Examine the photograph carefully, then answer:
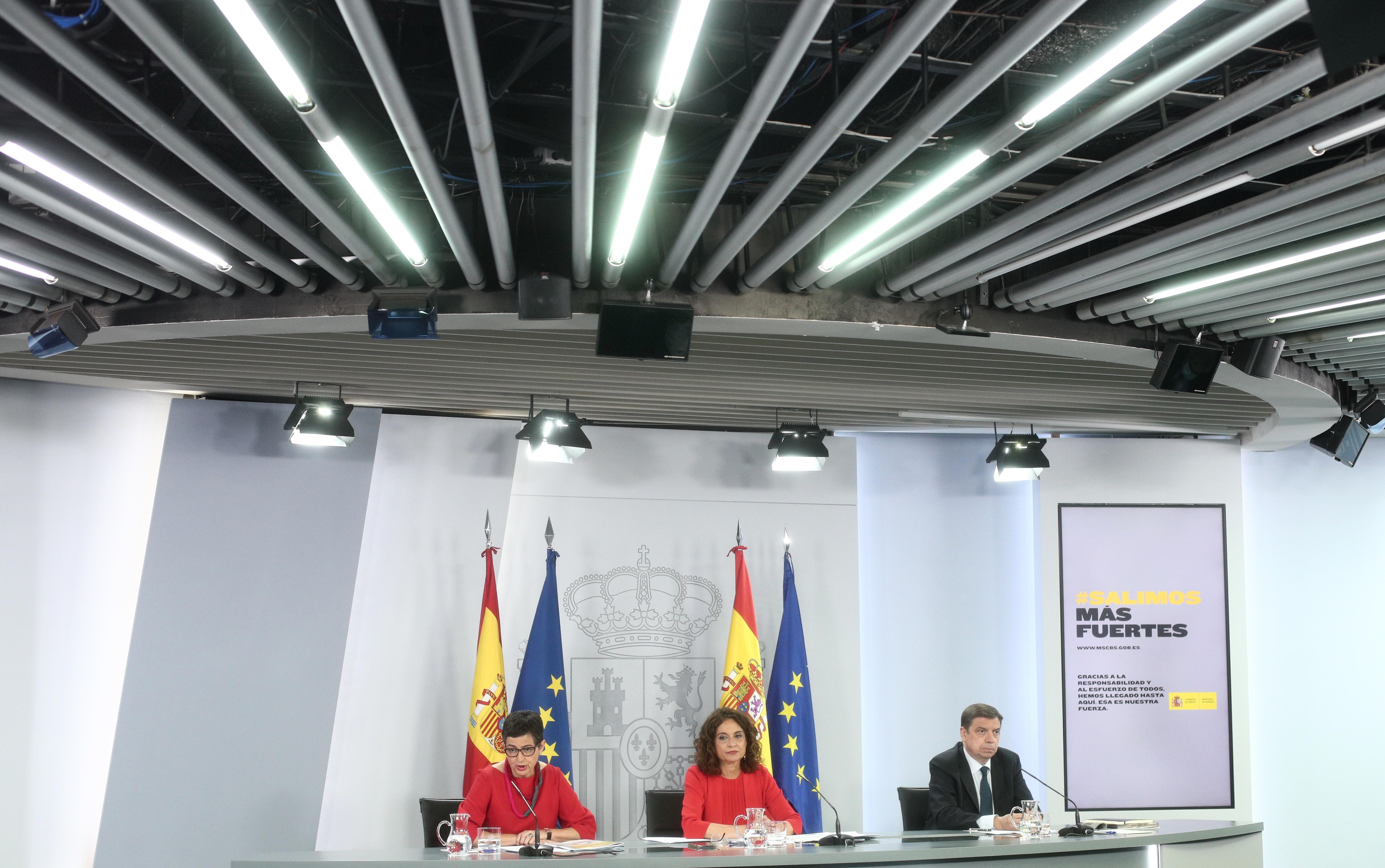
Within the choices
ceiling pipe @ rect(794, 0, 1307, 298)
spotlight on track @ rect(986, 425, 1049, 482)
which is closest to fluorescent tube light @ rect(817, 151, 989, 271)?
ceiling pipe @ rect(794, 0, 1307, 298)

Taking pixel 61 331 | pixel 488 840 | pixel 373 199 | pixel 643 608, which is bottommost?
pixel 488 840

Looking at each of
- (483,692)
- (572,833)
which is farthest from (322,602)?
(572,833)

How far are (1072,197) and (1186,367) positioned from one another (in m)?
1.91

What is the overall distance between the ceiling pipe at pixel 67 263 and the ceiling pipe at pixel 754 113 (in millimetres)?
2121

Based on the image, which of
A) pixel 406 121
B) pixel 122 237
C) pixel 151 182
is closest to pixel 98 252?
pixel 122 237

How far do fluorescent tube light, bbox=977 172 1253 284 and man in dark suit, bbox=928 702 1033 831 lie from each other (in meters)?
2.05

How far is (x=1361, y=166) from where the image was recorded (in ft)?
9.36

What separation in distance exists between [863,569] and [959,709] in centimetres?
110

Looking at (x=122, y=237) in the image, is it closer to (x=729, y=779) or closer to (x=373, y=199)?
(x=373, y=199)

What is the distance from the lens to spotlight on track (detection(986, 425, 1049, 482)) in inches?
258

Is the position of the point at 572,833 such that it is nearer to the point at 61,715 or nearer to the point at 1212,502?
the point at 61,715

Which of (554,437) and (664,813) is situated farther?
(554,437)

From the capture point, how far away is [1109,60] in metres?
2.23

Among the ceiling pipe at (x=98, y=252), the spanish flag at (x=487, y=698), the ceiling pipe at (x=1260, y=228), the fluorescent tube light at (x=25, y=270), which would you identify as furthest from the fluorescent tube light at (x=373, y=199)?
the spanish flag at (x=487, y=698)
